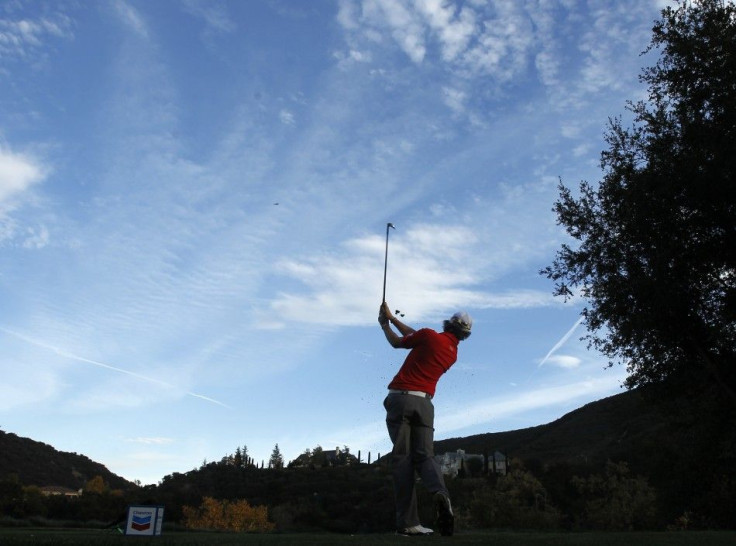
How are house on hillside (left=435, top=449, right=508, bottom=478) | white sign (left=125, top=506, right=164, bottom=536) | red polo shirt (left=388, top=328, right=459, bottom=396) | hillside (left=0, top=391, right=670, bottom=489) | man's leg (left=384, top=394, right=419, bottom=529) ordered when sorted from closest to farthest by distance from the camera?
1. man's leg (left=384, top=394, right=419, bottom=529)
2. red polo shirt (left=388, top=328, right=459, bottom=396)
3. white sign (left=125, top=506, right=164, bottom=536)
4. hillside (left=0, top=391, right=670, bottom=489)
5. house on hillside (left=435, top=449, right=508, bottom=478)

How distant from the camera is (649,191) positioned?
784 inches

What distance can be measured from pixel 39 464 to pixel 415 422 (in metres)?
177

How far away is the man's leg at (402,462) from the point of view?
23.8 feet

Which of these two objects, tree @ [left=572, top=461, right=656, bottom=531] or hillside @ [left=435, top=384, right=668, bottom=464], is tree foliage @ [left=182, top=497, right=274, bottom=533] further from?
hillside @ [left=435, top=384, right=668, bottom=464]

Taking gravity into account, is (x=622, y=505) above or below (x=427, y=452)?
above

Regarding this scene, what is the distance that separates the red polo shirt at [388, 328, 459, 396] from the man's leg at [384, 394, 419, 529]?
19 cm

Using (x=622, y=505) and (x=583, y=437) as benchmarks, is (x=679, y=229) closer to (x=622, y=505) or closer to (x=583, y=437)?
(x=622, y=505)

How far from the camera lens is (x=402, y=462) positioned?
729 cm

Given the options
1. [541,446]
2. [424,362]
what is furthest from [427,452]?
[541,446]

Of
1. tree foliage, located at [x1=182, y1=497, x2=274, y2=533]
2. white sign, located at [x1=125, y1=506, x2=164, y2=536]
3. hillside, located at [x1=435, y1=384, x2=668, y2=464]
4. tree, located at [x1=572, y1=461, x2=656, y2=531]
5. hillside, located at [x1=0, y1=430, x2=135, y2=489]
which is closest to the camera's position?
white sign, located at [x1=125, y1=506, x2=164, y2=536]

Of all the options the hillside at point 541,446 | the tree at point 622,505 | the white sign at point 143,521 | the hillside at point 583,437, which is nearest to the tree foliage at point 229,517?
the tree at point 622,505

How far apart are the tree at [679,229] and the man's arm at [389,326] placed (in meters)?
13.1

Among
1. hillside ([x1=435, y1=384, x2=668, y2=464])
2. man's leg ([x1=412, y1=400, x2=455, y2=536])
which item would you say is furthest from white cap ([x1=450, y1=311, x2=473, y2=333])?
hillside ([x1=435, y1=384, x2=668, y2=464])

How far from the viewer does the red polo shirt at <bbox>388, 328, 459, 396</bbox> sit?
7.47 m
